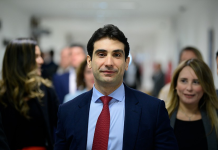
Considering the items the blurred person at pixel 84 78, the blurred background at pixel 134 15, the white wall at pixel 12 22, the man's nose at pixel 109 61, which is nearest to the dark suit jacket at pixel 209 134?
the man's nose at pixel 109 61

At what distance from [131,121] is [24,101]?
1.22 m

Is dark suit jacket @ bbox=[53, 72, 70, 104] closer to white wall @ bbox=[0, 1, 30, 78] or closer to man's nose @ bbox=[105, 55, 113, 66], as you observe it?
man's nose @ bbox=[105, 55, 113, 66]

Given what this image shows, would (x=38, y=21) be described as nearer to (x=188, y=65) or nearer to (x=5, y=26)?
(x=5, y=26)

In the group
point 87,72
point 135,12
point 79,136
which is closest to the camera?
point 79,136

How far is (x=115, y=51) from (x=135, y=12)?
9434mm

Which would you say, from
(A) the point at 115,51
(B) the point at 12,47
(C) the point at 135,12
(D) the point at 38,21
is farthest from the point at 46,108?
(D) the point at 38,21

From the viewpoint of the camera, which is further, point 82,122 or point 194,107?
point 194,107

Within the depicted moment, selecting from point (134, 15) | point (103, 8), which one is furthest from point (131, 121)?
point (134, 15)

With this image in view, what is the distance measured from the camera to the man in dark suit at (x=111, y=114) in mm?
1485

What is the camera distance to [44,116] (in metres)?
2.35

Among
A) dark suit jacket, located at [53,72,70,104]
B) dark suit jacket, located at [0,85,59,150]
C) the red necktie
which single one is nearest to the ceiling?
dark suit jacket, located at [53,72,70,104]

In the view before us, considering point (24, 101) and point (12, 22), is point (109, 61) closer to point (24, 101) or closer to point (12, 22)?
point (24, 101)

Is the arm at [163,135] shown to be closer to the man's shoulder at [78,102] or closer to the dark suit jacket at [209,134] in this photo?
the man's shoulder at [78,102]

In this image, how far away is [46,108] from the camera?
2.41 m
